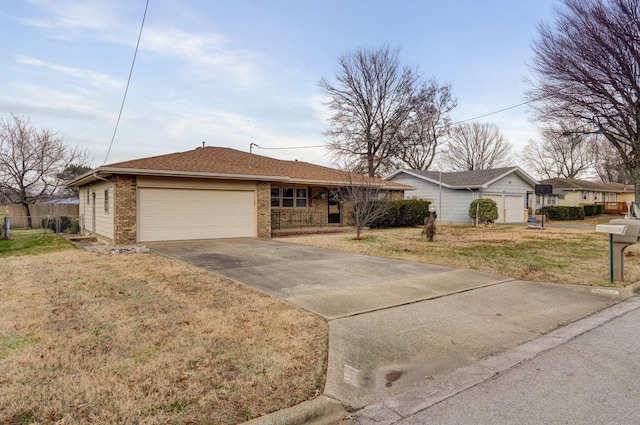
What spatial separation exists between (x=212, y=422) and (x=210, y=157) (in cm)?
1538

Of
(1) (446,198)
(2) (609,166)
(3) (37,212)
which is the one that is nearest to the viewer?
(3) (37,212)

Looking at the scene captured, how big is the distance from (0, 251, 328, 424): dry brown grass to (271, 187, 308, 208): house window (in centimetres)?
1210

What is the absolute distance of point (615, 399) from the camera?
9.87 ft

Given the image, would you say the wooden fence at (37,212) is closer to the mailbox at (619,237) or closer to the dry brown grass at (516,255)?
the dry brown grass at (516,255)

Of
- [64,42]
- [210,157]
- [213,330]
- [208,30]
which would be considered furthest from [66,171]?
[213,330]

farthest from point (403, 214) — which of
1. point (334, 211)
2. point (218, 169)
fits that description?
point (218, 169)

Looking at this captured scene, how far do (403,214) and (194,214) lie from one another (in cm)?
1164

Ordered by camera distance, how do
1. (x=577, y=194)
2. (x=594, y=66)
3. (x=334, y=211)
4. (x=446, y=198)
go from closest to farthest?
1. (x=594, y=66)
2. (x=334, y=211)
3. (x=446, y=198)
4. (x=577, y=194)

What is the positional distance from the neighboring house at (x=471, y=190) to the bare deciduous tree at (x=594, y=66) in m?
5.13

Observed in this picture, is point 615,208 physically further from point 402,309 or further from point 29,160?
point 29,160

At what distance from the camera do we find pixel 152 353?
148 inches

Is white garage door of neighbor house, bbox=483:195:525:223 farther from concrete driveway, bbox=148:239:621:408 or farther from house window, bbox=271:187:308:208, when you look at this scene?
concrete driveway, bbox=148:239:621:408

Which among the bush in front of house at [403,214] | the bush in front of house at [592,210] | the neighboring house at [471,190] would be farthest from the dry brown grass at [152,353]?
the bush in front of house at [592,210]

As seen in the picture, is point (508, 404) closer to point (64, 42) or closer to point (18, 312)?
A: point (18, 312)
